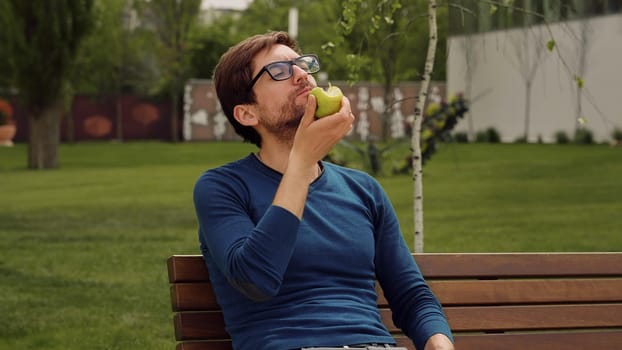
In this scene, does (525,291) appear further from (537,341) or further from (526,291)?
(537,341)

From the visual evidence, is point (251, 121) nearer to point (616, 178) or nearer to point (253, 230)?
point (253, 230)

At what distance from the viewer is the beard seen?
3.38 meters

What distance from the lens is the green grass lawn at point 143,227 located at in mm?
7914

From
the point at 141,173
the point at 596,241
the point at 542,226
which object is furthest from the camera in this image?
the point at 141,173

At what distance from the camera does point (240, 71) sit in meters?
3.43

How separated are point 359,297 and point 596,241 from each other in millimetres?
9177

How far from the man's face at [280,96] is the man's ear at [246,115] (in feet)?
0.06

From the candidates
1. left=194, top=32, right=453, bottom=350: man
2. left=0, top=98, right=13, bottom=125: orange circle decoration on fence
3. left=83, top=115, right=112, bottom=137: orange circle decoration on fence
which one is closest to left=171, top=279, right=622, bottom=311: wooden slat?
left=194, top=32, right=453, bottom=350: man

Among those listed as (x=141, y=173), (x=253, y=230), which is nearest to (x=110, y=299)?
(x=253, y=230)

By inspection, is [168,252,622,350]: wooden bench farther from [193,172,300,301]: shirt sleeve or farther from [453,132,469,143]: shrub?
[453,132,469,143]: shrub

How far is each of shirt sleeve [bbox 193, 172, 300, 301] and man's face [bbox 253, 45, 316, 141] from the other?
0.65 feet

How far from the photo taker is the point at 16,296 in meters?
8.87

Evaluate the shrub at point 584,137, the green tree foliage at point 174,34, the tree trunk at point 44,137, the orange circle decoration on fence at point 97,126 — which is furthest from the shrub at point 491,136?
the tree trunk at point 44,137

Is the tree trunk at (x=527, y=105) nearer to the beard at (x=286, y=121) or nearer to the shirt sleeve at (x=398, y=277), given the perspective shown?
the shirt sleeve at (x=398, y=277)
